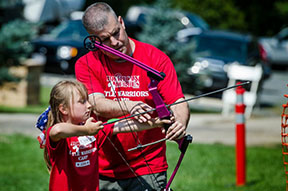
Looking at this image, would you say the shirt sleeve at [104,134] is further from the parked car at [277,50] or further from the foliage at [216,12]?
the parked car at [277,50]

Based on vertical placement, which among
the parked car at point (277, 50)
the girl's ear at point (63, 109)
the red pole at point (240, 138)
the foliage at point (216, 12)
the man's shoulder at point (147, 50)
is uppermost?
the man's shoulder at point (147, 50)

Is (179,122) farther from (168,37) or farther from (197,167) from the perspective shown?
(168,37)

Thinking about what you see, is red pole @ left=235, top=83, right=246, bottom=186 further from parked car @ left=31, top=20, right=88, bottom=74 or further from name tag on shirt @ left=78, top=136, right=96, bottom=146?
parked car @ left=31, top=20, right=88, bottom=74

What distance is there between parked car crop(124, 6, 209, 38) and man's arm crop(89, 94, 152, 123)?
10.3m

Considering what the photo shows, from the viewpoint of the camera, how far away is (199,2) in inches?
936

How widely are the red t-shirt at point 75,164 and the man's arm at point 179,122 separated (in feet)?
1.50

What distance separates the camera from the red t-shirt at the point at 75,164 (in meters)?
3.26

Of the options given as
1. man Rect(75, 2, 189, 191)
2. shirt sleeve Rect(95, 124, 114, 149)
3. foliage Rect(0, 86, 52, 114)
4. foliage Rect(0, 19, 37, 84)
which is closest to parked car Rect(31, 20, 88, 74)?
foliage Rect(0, 86, 52, 114)

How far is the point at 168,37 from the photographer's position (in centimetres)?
1309

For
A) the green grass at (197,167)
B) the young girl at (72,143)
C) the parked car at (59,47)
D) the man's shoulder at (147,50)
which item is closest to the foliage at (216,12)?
the parked car at (59,47)

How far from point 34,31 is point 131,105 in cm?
845

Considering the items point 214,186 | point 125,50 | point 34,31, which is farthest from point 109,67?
point 34,31

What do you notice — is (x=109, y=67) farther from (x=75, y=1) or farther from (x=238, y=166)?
(x=75, y=1)

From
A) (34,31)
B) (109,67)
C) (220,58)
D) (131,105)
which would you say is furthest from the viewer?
(220,58)
